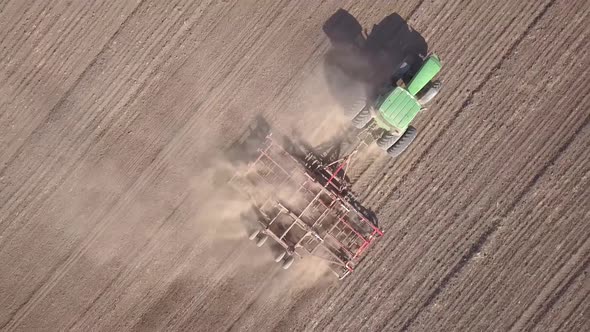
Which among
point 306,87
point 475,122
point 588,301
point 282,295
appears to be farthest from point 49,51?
point 588,301

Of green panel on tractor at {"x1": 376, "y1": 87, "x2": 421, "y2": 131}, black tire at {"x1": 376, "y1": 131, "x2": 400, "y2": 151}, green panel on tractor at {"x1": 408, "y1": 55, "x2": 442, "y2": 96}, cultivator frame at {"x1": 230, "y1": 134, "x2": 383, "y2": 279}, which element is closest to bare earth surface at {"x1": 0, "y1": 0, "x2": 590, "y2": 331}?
cultivator frame at {"x1": 230, "y1": 134, "x2": 383, "y2": 279}

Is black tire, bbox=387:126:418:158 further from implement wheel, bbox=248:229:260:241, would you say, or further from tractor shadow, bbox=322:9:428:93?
implement wheel, bbox=248:229:260:241

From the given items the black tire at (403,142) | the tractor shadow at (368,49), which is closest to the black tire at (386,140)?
the black tire at (403,142)

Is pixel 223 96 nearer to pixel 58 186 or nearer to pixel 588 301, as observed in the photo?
pixel 58 186

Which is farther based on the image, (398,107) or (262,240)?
(262,240)

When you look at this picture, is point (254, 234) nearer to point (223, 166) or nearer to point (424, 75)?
point (223, 166)

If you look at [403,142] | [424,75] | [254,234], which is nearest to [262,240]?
[254,234]
